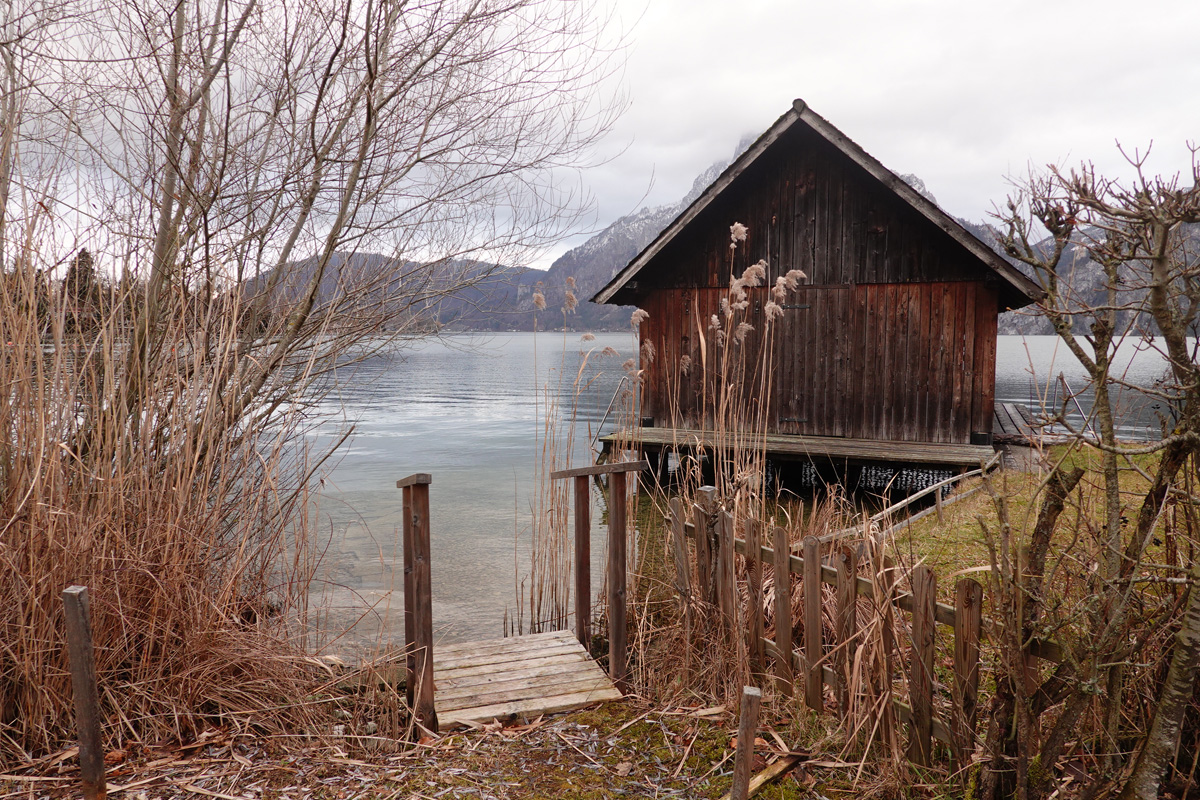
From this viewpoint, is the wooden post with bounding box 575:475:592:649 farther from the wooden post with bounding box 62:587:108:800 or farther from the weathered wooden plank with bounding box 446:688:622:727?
the wooden post with bounding box 62:587:108:800

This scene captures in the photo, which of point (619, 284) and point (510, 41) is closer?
point (510, 41)

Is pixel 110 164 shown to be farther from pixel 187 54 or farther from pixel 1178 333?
pixel 1178 333

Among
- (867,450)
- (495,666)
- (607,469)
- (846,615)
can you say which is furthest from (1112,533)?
(867,450)

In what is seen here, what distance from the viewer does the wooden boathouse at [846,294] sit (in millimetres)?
10438

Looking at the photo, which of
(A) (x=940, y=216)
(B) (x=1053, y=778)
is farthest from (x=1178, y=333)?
(A) (x=940, y=216)

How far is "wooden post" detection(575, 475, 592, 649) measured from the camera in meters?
4.77

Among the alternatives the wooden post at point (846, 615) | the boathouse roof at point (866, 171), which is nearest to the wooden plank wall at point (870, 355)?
the boathouse roof at point (866, 171)

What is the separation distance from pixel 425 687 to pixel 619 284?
Answer: 8.10 meters

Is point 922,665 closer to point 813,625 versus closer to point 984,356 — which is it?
point 813,625

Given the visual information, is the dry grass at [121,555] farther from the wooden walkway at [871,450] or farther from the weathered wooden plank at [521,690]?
the wooden walkway at [871,450]

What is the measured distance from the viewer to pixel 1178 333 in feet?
7.01

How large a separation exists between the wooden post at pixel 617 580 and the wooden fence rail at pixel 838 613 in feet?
1.05

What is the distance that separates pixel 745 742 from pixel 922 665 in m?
1.17

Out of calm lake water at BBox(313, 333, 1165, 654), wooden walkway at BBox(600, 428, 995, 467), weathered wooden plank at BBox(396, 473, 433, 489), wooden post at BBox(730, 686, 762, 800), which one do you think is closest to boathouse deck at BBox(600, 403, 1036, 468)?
wooden walkway at BBox(600, 428, 995, 467)
